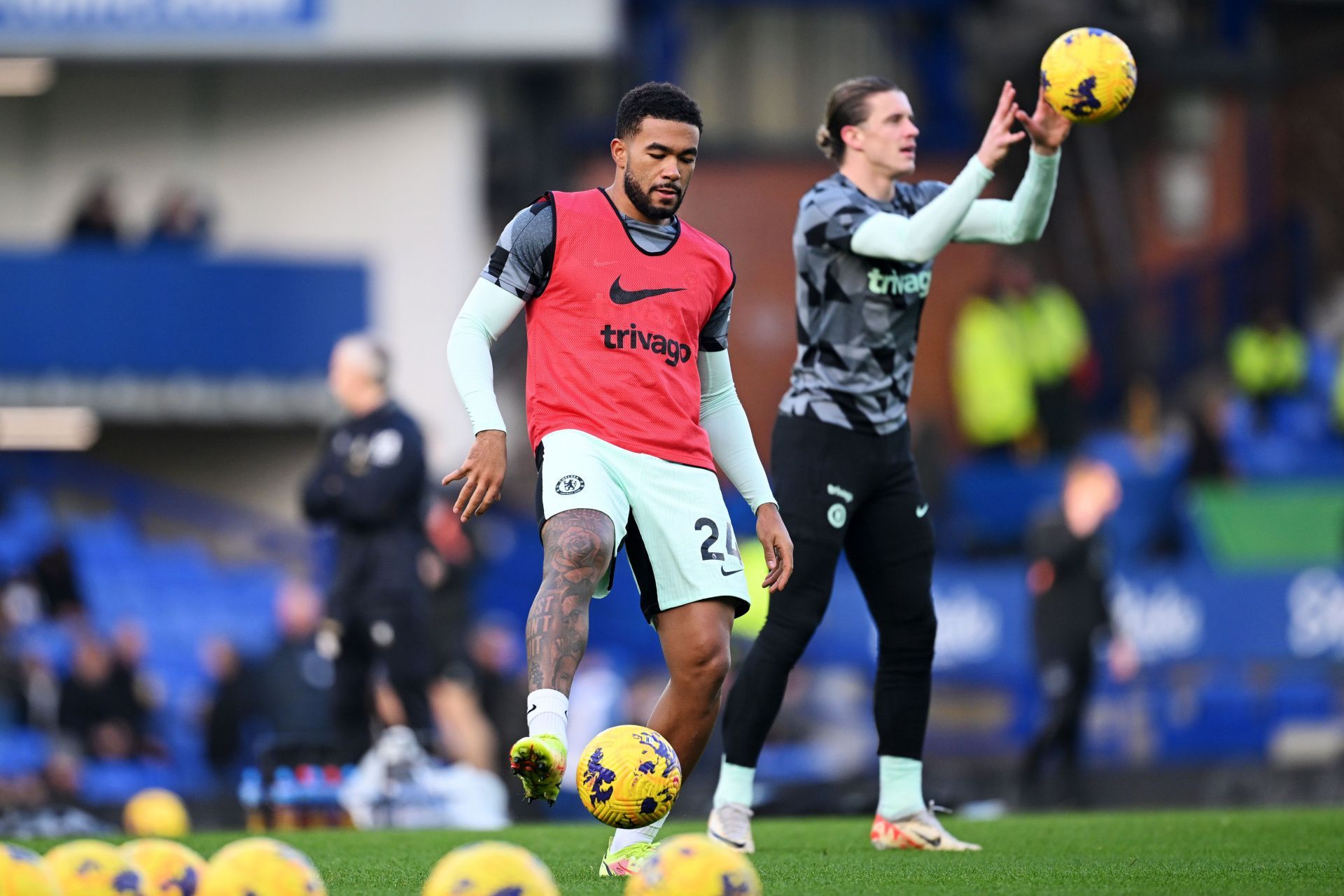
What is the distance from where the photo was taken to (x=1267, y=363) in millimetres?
21547

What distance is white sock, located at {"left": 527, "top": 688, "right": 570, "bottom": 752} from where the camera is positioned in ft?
17.9

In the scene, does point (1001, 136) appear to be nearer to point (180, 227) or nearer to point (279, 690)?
point (279, 690)

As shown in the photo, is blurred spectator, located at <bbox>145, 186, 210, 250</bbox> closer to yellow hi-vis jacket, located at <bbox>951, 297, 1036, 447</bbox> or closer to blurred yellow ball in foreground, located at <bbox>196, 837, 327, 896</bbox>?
yellow hi-vis jacket, located at <bbox>951, 297, 1036, 447</bbox>

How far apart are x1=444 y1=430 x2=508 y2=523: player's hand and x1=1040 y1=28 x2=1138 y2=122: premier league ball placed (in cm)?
228

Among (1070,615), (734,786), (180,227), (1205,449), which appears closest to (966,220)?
(734,786)

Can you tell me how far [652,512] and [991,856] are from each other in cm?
181

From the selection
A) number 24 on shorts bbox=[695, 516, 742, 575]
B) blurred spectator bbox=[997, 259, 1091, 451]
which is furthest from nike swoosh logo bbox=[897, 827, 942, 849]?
blurred spectator bbox=[997, 259, 1091, 451]

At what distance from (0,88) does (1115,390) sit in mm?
12555

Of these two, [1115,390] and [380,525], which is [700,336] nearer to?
[380,525]

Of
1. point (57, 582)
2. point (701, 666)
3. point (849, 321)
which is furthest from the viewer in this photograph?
point (57, 582)

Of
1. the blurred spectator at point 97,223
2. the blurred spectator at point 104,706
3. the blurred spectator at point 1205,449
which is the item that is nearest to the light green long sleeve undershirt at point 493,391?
the blurred spectator at point 104,706

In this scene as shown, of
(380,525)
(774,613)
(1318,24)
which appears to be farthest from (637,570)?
(1318,24)

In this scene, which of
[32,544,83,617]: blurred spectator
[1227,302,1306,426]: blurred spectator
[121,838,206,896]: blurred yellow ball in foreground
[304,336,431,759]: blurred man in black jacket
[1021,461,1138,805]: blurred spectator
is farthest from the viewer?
[1227,302,1306,426]: blurred spectator

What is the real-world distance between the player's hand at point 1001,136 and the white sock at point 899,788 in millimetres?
2105
